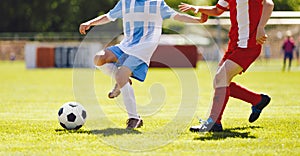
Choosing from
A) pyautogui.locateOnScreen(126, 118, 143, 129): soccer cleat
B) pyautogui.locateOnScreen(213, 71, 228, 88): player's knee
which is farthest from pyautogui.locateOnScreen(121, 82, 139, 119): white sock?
pyautogui.locateOnScreen(213, 71, 228, 88): player's knee

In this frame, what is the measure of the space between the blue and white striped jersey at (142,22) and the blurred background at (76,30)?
12.6 meters

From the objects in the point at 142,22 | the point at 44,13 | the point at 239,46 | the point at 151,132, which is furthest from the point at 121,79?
the point at 44,13

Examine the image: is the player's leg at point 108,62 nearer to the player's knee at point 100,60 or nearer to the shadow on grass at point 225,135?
the player's knee at point 100,60

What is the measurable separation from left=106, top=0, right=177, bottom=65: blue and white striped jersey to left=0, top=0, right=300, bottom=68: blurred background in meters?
12.6

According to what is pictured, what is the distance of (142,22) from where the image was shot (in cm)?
759

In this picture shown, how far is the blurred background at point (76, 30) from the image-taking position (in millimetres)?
30797

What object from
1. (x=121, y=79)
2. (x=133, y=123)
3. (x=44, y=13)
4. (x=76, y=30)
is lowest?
(x=76, y=30)

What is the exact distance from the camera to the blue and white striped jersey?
7.58m

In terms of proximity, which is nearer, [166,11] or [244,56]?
[244,56]

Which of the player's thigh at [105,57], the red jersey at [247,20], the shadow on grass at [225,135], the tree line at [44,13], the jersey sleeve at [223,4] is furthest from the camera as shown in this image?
the tree line at [44,13]

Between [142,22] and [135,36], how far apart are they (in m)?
0.20

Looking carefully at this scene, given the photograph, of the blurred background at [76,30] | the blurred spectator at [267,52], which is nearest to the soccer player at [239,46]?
the blurred background at [76,30]

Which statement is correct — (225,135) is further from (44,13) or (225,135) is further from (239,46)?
(44,13)

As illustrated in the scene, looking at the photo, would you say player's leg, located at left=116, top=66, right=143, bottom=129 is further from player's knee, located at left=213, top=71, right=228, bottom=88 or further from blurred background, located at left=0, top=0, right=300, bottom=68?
blurred background, located at left=0, top=0, right=300, bottom=68
